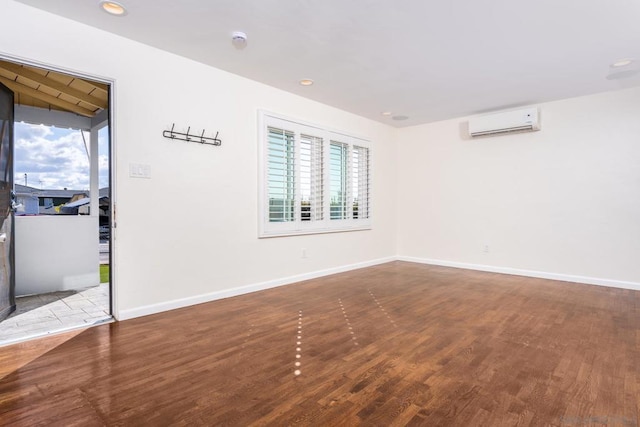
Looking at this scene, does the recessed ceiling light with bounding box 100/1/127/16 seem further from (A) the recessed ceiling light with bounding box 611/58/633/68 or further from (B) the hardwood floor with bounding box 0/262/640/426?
(A) the recessed ceiling light with bounding box 611/58/633/68

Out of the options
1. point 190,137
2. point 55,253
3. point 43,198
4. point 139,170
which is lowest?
point 55,253

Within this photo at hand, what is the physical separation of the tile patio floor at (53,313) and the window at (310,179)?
189 cm

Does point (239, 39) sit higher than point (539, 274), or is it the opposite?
point (239, 39)

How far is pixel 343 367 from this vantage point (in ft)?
6.79

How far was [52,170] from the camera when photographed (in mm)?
4184

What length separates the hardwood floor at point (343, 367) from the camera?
1617 millimetres

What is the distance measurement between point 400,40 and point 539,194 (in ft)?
10.9

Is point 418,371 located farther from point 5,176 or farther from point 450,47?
point 5,176

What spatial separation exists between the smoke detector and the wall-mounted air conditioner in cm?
380

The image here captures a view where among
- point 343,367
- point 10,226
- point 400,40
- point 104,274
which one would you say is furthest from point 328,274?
point 10,226

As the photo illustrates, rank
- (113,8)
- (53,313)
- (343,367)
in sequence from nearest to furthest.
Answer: (343,367), (113,8), (53,313)

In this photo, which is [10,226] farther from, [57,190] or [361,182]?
[361,182]

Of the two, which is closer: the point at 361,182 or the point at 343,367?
the point at 343,367

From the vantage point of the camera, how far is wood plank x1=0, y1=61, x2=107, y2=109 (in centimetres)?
320
